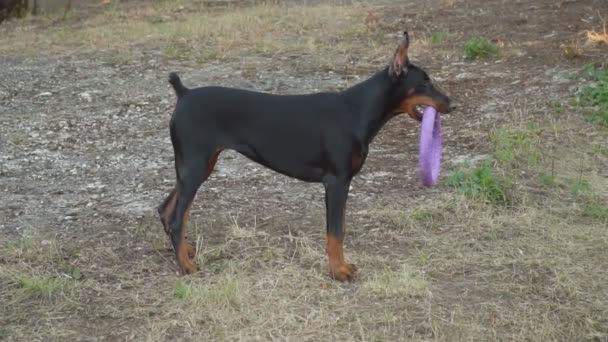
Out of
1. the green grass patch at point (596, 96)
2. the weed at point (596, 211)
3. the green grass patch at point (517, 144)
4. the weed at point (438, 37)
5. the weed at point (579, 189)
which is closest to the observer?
the weed at point (596, 211)

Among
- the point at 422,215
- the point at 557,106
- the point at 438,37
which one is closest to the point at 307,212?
the point at 422,215

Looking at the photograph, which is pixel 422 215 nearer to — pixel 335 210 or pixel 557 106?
pixel 335 210

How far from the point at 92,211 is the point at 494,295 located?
2.69 meters

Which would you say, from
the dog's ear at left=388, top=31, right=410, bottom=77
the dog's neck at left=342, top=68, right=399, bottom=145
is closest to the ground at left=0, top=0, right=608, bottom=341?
the dog's neck at left=342, top=68, right=399, bottom=145

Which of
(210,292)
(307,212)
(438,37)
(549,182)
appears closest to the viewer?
(210,292)

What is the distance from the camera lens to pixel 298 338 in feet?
13.3

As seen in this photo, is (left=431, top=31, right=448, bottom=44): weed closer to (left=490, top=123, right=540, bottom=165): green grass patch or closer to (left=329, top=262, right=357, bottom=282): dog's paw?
(left=490, top=123, right=540, bottom=165): green grass patch

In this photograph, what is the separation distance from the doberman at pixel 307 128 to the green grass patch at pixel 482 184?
1.21 metres

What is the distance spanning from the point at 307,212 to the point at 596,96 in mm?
3233

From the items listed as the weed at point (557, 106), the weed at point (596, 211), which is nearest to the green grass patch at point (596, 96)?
the weed at point (557, 106)

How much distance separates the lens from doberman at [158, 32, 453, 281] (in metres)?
4.46

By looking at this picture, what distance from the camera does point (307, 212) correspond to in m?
5.59

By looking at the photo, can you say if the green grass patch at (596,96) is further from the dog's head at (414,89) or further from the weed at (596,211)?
the dog's head at (414,89)

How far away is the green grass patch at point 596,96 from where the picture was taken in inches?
279
